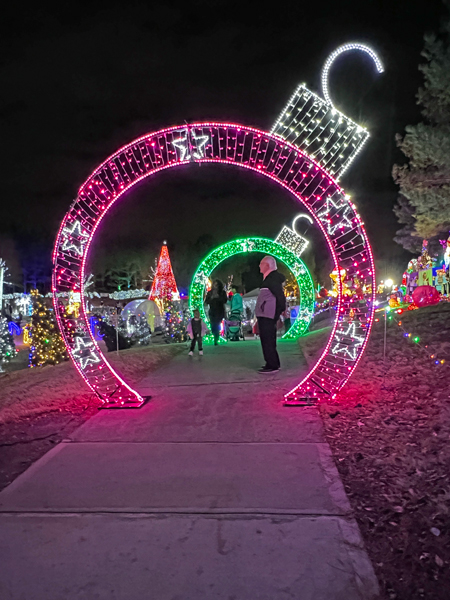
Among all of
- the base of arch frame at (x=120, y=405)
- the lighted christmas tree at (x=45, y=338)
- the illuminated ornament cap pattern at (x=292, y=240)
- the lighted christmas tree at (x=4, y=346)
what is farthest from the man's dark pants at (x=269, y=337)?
the lighted christmas tree at (x=4, y=346)

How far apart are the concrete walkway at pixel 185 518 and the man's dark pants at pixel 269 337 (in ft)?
8.64

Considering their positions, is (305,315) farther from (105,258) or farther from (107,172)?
(105,258)

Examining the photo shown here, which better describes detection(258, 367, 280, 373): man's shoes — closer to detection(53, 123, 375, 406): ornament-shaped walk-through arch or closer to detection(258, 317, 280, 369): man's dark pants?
detection(258, 317, 280, 369): man's dark pants

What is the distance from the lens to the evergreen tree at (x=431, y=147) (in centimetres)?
1293

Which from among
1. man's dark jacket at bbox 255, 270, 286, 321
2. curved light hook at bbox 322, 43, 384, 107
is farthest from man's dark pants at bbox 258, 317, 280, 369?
curved light hook at bbox 322, 43, 384, 107

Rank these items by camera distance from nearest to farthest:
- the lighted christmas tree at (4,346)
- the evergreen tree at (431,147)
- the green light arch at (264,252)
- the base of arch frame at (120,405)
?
the base of arch frame at (120,405), the evergreen tree at (431,147), the lighted christmas tree at (4,346), the green light arch at (264,252)

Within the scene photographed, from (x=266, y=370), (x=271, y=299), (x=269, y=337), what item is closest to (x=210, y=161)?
(x=271, y=299)

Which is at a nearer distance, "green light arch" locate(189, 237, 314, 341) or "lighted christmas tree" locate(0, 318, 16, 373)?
"lighted christmas tree" locate(0, 318, 16, 373)

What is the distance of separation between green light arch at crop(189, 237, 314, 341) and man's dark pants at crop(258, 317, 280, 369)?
7.76 meters

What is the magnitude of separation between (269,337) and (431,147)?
8.09m

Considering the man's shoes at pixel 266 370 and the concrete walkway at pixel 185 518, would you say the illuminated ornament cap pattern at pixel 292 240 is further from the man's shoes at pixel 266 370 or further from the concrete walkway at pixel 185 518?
the concrete walkway at pixel 185 518

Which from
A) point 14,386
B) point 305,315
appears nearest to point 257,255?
point 305,315

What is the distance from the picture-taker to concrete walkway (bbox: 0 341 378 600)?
2658 mm

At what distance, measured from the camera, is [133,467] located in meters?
4.38
